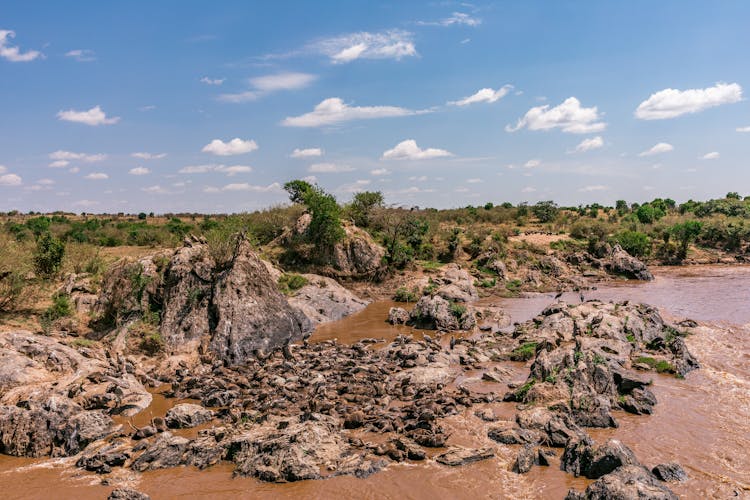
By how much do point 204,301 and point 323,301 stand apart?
8.50m

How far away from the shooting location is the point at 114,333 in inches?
696

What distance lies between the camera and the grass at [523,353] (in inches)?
687

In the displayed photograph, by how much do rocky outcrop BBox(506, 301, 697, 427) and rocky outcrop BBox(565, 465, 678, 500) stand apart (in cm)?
340

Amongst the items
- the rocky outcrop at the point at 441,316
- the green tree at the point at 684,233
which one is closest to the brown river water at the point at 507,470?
the rocky outcrop at the point at 441,316

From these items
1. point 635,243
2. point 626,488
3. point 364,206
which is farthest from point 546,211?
point 626,488

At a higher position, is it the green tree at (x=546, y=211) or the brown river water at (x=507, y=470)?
the green tree at (x=546, y=211)

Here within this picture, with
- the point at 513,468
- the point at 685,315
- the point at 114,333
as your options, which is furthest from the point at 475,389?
the point at 685,315

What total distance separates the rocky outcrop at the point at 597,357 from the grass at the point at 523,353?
303 millimetres

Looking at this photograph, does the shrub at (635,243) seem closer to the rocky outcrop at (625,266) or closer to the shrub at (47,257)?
the rocky outcrop at (625,266)

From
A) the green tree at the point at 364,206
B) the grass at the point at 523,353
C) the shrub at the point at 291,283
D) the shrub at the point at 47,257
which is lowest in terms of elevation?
the grass at the point at 523,353

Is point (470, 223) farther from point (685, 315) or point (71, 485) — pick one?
point (71, 485)

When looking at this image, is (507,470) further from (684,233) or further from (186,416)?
(684,233)

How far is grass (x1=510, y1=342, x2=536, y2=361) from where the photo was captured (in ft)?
57.3

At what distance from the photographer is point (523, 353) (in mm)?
17562
